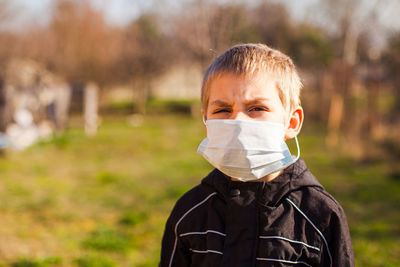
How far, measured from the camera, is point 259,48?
1818mm

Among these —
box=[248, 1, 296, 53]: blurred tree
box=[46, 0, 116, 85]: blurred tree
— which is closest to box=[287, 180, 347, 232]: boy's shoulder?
box=[248, 1, 296, 53]: blurred tree

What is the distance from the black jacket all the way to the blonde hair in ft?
1.10

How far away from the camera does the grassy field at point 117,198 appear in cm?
413

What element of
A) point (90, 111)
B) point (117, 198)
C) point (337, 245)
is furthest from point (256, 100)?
point (90, 111)

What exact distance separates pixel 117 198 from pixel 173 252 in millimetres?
4462

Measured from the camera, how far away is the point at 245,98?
1.67 metres

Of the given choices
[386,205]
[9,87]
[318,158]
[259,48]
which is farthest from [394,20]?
[259,48]

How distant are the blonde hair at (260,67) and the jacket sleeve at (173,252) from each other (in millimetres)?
625

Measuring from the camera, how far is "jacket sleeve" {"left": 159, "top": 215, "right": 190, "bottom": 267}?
1.84 m

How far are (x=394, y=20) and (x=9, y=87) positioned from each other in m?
13.5

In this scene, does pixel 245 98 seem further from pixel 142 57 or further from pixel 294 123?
pixel 142 57

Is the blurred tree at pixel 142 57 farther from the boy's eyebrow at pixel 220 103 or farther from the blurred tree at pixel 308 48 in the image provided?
the boy's eyebrow at pixel 220 103

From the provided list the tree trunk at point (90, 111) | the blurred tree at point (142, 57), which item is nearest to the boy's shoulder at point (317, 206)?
the tree trunk at point (90, 111)

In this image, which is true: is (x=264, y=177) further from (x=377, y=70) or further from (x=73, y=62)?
(x=73, y=62)
